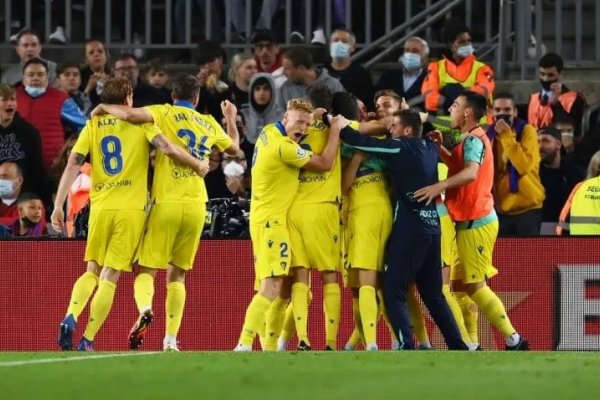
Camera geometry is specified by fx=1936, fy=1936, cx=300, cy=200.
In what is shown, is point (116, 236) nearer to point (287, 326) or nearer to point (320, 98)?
point (287, 326)

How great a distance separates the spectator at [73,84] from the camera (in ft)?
68.4

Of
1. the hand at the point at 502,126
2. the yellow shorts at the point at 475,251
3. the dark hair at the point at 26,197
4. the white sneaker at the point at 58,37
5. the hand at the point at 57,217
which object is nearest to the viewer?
the hand at the point at 57,217

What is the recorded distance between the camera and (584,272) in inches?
696

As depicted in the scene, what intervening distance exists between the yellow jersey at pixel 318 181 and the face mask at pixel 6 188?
399cm

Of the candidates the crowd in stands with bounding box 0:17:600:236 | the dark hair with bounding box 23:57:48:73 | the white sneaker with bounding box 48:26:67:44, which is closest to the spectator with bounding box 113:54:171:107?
the crowd in stands with bounding box 0:17:600:236

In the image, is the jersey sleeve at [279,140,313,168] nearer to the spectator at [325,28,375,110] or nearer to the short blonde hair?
the short blonde hair

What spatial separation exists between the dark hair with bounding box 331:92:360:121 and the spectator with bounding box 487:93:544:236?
2.56 meters

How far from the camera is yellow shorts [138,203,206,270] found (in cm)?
1608

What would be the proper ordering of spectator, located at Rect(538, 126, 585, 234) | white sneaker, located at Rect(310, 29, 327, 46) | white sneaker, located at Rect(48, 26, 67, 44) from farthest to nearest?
white sneaker, located at Rect(48, 26, 67, 44), white sneaker, located at Rect(310, 29, 327, 46), spectator, located at Rect(538, 126, 585, 234)

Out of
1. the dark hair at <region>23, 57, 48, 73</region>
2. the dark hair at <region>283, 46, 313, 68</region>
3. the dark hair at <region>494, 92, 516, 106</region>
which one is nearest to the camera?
the dark hair at <region>494, 92, 516, 106</region>

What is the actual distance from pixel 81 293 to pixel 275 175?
1875 mm

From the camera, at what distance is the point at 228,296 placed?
1808 cm

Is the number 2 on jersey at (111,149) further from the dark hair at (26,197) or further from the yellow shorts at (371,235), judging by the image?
the dark hair at (26,197)

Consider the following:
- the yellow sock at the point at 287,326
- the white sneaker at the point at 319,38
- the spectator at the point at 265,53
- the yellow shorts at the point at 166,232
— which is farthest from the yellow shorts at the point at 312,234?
the white sneaker at the point at 319,38
